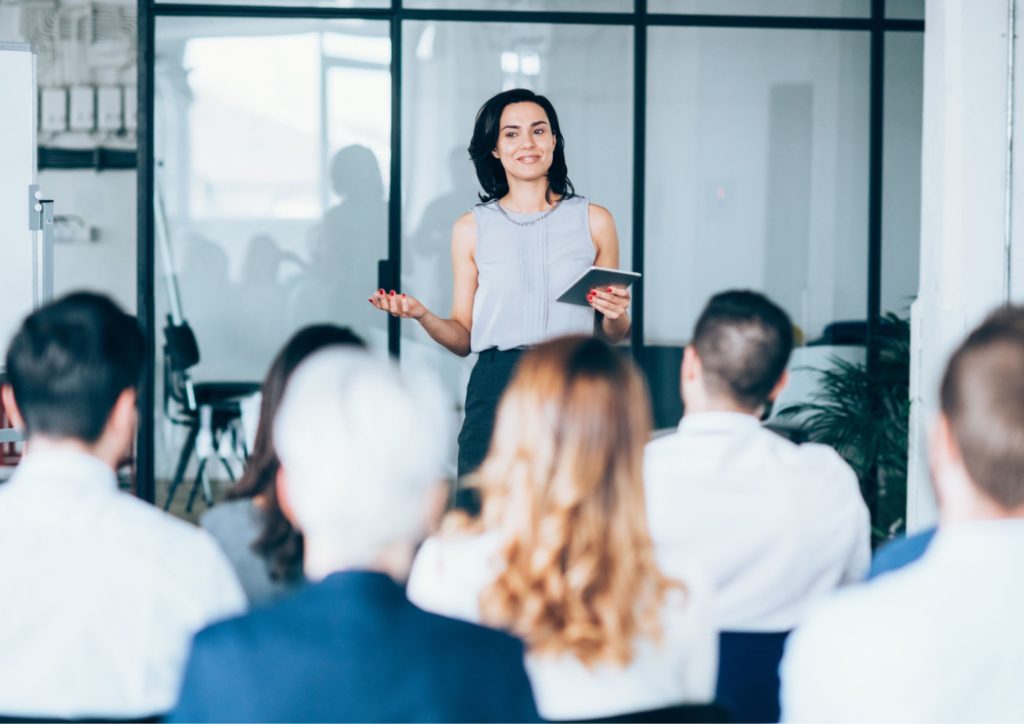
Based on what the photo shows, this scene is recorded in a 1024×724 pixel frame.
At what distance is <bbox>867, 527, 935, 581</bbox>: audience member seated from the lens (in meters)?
1.90

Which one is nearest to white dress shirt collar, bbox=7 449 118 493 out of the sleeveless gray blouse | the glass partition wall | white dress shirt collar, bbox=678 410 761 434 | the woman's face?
white dress shirt collar, bbox=678 410 761 434

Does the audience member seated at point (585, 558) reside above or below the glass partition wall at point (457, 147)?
below

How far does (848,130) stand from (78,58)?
17.8 feet

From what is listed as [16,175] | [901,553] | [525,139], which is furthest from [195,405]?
[901,553]

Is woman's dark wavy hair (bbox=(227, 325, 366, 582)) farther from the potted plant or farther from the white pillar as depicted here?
the potted plant

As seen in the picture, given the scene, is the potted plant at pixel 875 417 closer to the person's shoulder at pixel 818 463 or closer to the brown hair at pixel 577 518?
the person's shoulder at pixel 818 463

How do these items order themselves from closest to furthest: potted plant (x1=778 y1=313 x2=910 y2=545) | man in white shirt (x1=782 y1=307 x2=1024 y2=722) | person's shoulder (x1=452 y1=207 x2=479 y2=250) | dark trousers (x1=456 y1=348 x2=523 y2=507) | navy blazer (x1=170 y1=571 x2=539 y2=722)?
navy blazer (x1=170 y1=571 x2=539 y2=722), man in white shirt (x1=782 y1=307 x2=1024 y2=722), dark trousers (x1=456 y1=348 x2=523 y2=507), person's shoulder (x1=452 y1=207 x2=479 y2=250), potted plant (x1=778 y1=313 x2=910 y2=545)

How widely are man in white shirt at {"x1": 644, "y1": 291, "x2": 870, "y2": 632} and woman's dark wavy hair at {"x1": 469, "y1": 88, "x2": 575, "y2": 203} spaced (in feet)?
6.25

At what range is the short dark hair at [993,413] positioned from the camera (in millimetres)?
1528

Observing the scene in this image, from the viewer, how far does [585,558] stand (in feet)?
5.20

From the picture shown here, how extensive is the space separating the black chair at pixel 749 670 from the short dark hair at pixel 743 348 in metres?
0.42

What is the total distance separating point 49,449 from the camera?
70.1 inches

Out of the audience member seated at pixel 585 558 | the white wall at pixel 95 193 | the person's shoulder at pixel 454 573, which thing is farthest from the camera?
the white wall at pixel 95 193

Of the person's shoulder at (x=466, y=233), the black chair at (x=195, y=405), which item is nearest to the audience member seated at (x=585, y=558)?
the person's shoulder at (x=466, y=233)
